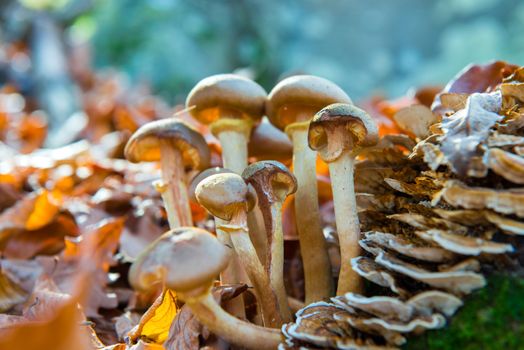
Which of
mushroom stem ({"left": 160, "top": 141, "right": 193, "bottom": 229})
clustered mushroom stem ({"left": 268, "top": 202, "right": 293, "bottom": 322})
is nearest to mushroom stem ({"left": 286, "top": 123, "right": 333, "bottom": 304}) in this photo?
clustered mushroom stem ({"left": 268, "top": 202, "right": 293, "bottom": 322})

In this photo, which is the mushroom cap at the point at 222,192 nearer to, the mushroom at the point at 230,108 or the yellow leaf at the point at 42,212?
the mushroom at the point at 230,108

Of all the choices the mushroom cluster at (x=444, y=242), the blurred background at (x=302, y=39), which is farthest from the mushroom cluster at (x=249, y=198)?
the blurred background at (x=302, y=39)

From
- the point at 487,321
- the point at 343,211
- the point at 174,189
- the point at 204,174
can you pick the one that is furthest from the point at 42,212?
the point at 487,321

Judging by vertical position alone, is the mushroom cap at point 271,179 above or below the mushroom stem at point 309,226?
above

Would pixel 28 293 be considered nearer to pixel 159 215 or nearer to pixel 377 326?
pixel 159 215

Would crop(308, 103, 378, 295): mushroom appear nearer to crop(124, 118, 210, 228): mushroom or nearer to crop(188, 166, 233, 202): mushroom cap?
crop(188, 166, 233, 202): mushroom cap

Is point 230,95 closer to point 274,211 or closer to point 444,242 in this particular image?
point 274,211
